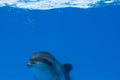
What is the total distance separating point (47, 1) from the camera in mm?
22547

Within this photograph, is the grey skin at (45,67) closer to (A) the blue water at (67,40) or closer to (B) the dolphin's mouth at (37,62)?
(B) the dolphin's mouth at (37,62)

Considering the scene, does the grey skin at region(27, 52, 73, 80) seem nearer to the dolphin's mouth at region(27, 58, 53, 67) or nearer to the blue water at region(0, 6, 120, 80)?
the dolphin's mouth at region(27, 58, 53, 67)

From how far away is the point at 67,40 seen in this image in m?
39.6

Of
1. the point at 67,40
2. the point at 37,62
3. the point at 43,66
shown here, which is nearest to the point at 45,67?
the point at 43,66

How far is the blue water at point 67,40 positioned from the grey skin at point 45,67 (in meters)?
21.3

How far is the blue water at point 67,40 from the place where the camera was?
106ft

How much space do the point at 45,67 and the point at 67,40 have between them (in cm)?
3129

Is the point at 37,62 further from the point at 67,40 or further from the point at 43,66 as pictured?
the point at 67,40

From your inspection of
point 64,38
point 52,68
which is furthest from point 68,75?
point 64,38

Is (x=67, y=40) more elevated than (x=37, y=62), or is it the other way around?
(x=67, y=40)

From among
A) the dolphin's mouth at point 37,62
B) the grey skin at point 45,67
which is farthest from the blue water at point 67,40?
the dolphin's mouth at point 37,62

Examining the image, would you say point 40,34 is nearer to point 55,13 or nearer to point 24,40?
point 24,40

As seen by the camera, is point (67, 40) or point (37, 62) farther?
point (67, 40)

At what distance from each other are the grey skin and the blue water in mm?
21285
